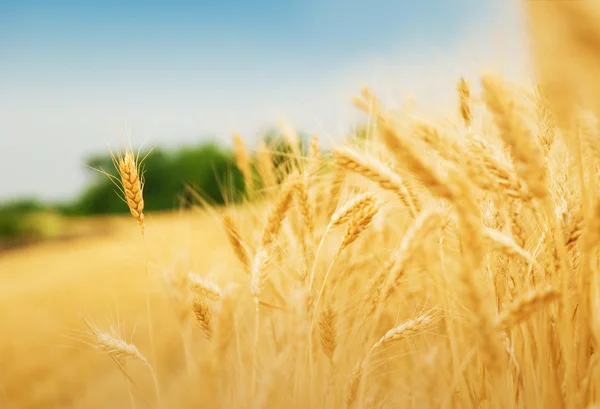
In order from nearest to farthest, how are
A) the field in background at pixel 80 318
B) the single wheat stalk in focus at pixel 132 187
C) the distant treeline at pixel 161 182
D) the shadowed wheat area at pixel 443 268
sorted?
the shadowed wheat area at pixel 443 268
the single wheat stalk in focus at pixel 132 187
the field in background at pixel 80 318
the distant treeline at pixel 161 182

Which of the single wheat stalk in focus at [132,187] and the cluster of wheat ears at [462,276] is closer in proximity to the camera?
the cluster of wheat ears at [462,276]

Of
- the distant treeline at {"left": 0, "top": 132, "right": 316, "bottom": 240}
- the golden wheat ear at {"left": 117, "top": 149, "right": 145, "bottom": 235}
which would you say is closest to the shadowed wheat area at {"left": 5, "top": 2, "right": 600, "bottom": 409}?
the golden wheat ear at {"left": 117, "top": 149, "right": 145, "bottom": 235}

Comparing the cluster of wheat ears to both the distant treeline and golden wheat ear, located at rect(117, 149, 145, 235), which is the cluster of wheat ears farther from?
the distant treeline

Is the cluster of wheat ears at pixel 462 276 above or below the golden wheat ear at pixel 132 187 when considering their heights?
below

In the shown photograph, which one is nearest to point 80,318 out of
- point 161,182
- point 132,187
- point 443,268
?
point 132,187

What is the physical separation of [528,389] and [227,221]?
787mm

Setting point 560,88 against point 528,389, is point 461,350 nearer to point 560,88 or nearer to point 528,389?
point 528,389

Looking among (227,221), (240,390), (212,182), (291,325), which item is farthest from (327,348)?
(212,182)

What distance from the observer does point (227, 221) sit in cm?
114

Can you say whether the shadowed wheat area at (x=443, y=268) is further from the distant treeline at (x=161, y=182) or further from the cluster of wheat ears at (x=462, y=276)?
the distant treeline at (x=161, y=182)

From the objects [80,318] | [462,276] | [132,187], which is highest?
[132,187]

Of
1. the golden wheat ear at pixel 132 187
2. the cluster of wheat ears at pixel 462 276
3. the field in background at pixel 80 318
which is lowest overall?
the field in background at pixel 80 318

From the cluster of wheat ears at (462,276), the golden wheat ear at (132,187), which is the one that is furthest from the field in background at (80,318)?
the cluster of wheat ears at (462,276)

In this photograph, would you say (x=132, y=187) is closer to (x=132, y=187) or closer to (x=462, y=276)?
(x=132, y=187)
